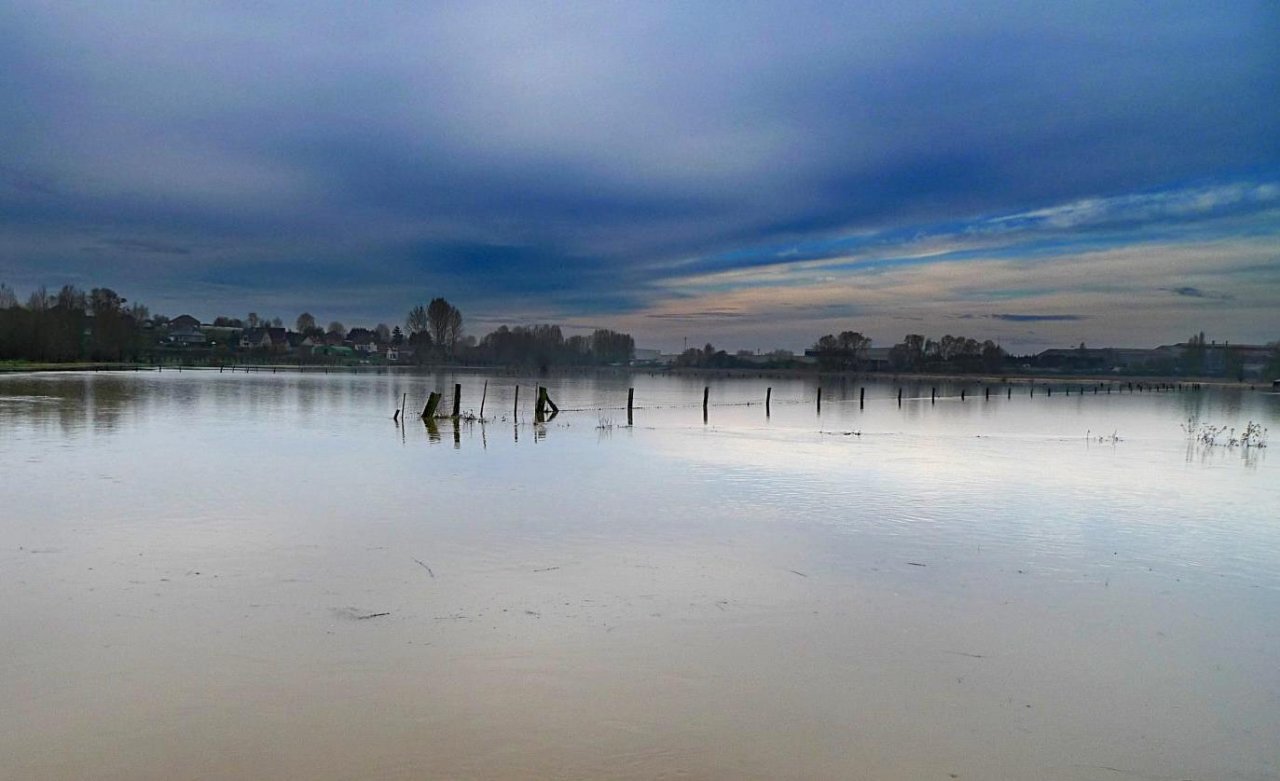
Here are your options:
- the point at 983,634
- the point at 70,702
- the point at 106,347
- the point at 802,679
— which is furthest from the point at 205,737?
the point at 106,347

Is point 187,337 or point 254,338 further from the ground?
point 254,338

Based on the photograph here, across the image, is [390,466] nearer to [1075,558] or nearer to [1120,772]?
[1075,558]

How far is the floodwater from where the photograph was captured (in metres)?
5.48

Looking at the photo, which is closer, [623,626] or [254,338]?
[623,626]

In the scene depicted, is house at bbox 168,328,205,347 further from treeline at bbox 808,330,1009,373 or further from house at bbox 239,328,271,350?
treeline at bbox 808,330,1009,373

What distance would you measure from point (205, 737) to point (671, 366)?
180237mm

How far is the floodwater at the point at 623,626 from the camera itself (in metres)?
5.48

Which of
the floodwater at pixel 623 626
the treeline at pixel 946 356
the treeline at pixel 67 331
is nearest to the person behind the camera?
the floodwater at pixel 623 626

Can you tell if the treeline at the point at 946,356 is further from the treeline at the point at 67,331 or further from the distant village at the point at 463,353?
the treeline at the point at 67,331

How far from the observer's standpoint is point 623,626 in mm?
7844

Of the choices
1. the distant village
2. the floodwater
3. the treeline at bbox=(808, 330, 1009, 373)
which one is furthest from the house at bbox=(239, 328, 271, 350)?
the floodwater

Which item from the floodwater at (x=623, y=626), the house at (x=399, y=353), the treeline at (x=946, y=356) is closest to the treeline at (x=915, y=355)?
the treeline at (x=946, y=356)

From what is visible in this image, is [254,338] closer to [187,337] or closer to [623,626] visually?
[187,337]

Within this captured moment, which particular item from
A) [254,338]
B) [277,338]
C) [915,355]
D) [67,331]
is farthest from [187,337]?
[915,355]
